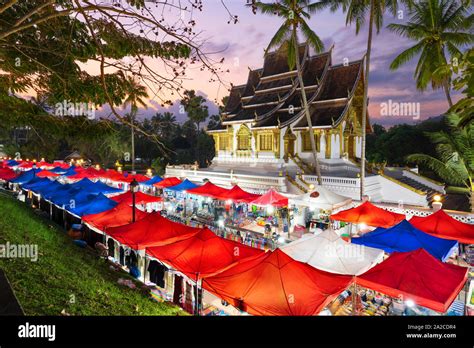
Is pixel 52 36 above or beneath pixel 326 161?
above

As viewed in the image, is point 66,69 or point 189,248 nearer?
point 66,69

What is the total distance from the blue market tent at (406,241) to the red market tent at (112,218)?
894 cm

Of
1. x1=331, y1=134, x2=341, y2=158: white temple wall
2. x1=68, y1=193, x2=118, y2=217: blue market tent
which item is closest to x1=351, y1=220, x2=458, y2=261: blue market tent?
x1=68, y1=193, x2=118, y2=217: blue market tent

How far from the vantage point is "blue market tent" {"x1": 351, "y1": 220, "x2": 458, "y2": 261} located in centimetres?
850

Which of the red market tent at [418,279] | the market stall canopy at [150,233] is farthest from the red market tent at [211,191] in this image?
the red market tent at [418,279]

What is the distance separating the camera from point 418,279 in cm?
614

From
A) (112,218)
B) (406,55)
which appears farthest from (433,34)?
(112,218)

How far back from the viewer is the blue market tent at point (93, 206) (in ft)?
41.6

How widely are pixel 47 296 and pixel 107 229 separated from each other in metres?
4.64

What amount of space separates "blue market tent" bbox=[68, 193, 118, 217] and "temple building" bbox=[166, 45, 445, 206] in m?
10.1

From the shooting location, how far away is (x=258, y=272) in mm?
6148
